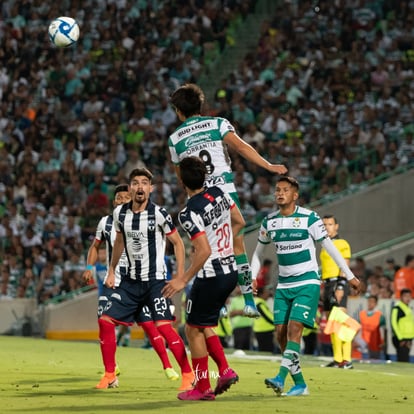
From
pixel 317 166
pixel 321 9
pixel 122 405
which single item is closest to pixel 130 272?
pixel 122 405

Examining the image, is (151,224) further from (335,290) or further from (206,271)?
(335,290)

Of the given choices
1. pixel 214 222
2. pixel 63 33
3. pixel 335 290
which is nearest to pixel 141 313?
pixel 214 222

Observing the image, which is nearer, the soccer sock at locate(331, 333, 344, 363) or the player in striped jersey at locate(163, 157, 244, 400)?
the player in striped jersey at locate(163, 157, 244, 400)

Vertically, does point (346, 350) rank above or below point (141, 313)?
below

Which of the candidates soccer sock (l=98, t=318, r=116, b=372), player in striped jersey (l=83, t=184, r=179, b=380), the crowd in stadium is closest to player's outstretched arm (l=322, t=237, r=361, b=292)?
player in striped jersey (l=83, t=184, r=179, b=380)

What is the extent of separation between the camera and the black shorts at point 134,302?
12727 millimetres

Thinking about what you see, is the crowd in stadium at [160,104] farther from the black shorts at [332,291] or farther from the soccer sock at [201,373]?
the soccer sock at [201,373]

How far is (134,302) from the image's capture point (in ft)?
42.0

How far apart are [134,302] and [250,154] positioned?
7.01 feet

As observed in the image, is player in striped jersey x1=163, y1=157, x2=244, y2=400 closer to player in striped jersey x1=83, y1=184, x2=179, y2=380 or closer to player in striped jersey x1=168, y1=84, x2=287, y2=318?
player in striped jersey x1=168, y1=84, x2=287, y2=318

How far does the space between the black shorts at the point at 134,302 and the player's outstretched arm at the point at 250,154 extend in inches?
70.2

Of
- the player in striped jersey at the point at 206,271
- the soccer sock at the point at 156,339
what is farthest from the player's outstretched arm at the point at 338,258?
the soccer sock at the point at 156,339

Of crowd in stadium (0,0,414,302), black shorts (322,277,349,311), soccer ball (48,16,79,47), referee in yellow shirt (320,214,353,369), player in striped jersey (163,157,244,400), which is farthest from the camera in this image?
crowd in stadium (0,0,414,302)

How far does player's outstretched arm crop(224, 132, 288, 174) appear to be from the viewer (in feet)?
37.0
